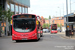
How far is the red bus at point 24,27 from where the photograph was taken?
19.1 m

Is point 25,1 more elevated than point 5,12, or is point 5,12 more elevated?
point 25,1

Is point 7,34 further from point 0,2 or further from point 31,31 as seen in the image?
point 31,31

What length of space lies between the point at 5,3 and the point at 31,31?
2467cm

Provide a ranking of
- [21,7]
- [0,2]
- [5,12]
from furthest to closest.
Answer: [21,7] → [0,2] → [5,12]

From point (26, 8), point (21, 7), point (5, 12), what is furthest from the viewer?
point (26, 8)

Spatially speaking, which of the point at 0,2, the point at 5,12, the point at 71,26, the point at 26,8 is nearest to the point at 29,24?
the point at 5,12

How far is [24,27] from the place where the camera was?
19.3 m

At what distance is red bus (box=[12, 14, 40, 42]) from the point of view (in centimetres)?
1911

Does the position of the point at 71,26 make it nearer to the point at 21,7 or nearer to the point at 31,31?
the point at 21,7

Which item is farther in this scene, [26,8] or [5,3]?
[26,8]

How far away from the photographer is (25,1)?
177 ft

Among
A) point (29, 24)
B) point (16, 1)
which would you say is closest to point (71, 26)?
point (16, 1)

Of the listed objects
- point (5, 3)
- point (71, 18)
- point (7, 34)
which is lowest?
point (7, 34)

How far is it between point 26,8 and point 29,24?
38.6m
